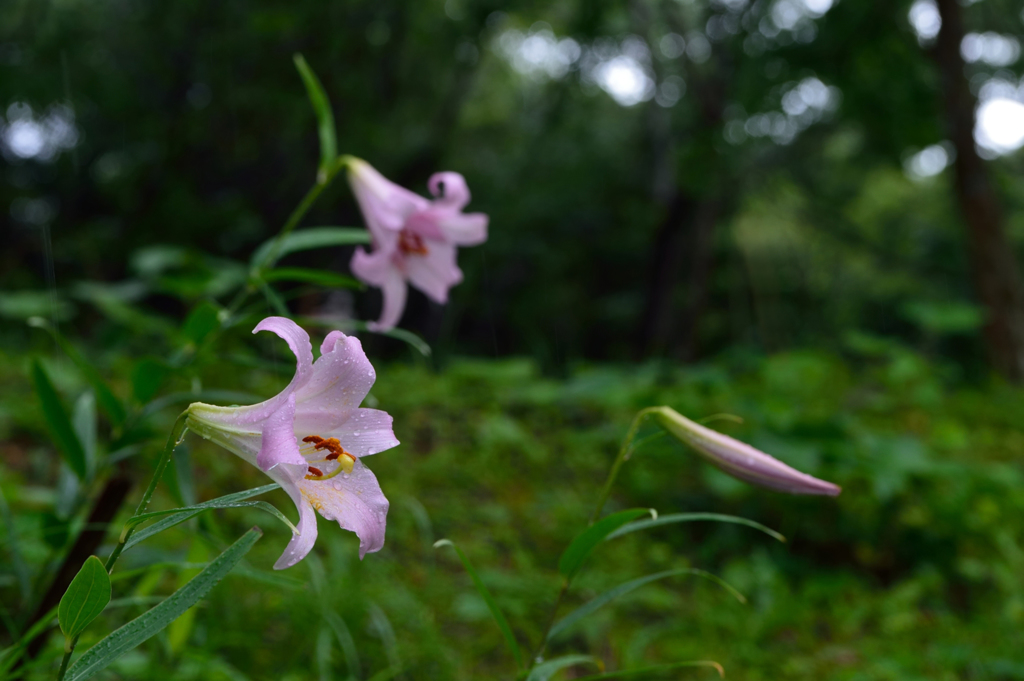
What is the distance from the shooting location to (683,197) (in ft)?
25.2

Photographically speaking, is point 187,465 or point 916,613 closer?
point 187,465

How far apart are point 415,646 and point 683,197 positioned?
6.89 m

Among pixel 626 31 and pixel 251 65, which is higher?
pixel 626 31

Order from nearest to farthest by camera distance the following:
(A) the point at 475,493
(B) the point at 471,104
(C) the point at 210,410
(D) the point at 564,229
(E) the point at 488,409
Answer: (C) the point at 210,410 < (A) the point at 475,493 < (E) the point at 488,409 < (D) the point at 564,229 < (B) the point at 471,104

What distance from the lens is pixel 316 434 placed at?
0.60 m

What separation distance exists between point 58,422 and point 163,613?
532mm

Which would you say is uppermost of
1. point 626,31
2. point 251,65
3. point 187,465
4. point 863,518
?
point 626,31

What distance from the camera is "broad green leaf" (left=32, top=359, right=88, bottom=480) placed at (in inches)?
35.7

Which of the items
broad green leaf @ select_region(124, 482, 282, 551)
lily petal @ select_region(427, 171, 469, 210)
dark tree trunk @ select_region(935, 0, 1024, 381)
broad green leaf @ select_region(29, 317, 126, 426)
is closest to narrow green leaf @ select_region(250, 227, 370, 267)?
lily petal @ select_region(427, 171, 469, 210)

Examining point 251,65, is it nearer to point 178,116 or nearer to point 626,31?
point 178,116

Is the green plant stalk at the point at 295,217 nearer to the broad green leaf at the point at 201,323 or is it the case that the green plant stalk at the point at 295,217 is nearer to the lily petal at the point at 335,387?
the broad green leaf at the point at 201,323

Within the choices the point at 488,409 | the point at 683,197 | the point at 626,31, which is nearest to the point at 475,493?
the point at 488,409

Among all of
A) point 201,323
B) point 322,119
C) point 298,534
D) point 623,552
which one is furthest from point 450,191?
point 623,552

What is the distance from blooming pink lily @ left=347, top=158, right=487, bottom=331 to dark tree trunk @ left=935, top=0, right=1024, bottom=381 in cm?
459
